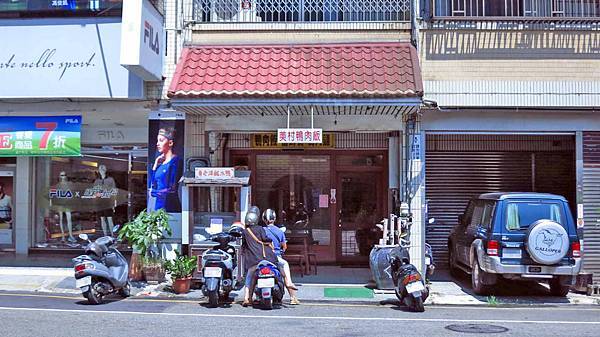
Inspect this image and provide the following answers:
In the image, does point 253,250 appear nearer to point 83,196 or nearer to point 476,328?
point 476,328

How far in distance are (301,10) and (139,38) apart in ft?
12.6

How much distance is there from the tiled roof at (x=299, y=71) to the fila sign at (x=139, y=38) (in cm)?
60

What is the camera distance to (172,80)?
1193cm

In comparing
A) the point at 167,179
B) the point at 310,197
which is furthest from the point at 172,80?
the point at 310,197

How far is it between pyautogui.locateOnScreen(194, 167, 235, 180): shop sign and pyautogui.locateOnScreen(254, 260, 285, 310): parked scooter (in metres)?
2.46

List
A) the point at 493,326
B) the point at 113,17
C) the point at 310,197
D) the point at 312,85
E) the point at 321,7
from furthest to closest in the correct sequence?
the point at 310,197
the point at 321,7
the point at 113,17
the point at 312,85
the point at 493,326

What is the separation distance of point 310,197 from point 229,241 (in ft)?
16.0

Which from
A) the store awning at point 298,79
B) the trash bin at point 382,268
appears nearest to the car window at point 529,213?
the trash bin at point 382,268

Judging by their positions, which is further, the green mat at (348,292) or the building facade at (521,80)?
the building facade at (521,80)

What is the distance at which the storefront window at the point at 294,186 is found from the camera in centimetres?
1523

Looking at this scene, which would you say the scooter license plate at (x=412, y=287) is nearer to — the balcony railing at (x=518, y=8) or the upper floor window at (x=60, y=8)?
the balcony railing at (x=518, y=8)

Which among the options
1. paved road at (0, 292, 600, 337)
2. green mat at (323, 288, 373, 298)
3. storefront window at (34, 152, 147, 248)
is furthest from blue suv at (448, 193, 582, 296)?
storefront window at (34, 152, 147, 248)

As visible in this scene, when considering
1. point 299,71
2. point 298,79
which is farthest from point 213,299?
point 299,71

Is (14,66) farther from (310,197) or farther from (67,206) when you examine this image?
(310,197)
